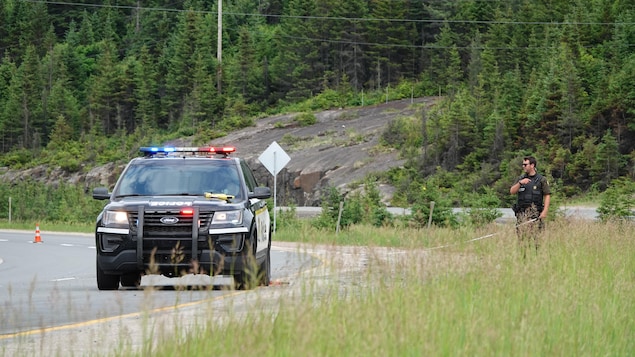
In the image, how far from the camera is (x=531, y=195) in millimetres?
19688

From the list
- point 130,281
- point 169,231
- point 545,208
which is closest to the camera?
point 169,231

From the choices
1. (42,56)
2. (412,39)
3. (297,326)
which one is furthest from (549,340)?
(42,56)

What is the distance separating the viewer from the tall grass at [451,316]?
312 inches

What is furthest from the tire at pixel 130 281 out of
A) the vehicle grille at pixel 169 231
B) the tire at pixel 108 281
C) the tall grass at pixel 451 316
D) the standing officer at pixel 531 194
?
the standing officer at pixel 531 194

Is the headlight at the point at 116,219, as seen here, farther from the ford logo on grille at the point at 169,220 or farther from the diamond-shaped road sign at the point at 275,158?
the diamond-shaped road sign at the point at 275,158

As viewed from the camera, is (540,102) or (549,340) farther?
(540,102)

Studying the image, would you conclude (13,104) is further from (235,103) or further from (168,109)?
(235,103)

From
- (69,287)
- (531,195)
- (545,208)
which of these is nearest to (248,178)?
(69,287)

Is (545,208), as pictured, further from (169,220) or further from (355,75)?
(355,75)

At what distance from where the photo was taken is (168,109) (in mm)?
104750

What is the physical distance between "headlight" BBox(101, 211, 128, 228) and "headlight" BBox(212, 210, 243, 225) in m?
1.11

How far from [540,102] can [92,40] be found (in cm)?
8066

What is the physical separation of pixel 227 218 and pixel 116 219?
139cm

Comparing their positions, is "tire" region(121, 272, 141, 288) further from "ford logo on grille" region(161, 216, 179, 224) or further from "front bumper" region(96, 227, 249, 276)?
"ford logo on grille" region(161, 216, 179, 224)
